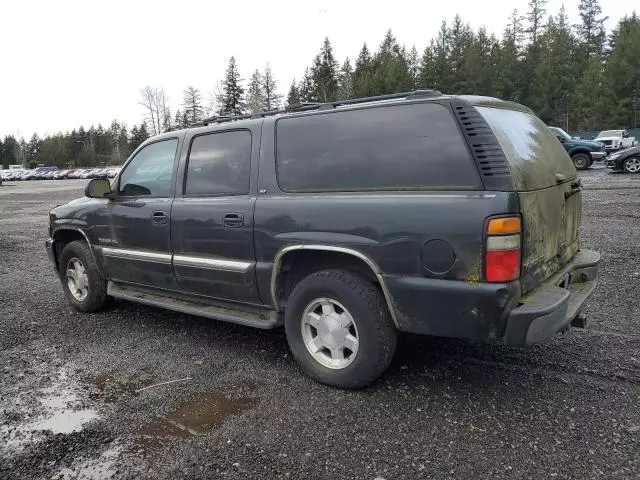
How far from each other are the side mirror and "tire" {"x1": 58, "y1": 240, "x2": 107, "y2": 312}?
672 millimetres

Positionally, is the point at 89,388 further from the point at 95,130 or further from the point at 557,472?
the point at 95,130

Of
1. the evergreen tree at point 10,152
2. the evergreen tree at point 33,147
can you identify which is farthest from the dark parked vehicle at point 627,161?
the evergreen tree at point 33,147

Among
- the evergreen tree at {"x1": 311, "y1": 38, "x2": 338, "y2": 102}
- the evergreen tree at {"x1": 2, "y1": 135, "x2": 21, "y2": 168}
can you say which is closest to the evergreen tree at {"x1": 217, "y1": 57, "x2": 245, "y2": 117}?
the evergreen tree at {"x1": 311, "y1": 38, "x2": 338, "y2": 102}

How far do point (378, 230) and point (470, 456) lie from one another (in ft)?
4.48

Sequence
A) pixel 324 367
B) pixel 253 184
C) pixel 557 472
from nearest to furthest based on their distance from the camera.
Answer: pixel 557 472
pixel 324 367
pixel 253 184

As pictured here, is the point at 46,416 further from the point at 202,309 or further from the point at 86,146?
the point at 86,146

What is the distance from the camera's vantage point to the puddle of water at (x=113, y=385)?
3527mm

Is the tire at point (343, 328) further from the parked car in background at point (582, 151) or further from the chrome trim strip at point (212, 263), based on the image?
the parked car in background at point (582, 151)

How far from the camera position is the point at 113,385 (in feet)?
12.1

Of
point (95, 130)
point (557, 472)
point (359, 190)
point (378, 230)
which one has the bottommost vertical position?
point (557, 472)

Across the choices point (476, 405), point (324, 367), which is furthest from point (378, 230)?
point (476, 405)

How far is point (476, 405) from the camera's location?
3.20 metres

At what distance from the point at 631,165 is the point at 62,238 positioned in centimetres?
2055

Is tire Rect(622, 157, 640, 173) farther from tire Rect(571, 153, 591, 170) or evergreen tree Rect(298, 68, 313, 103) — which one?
evergreen tree Rect(298, 68, 313, 103)
